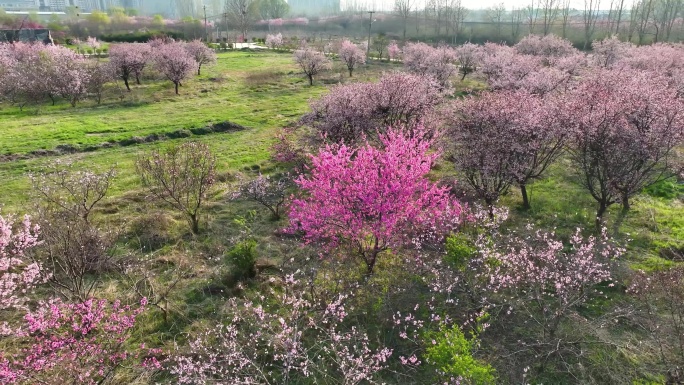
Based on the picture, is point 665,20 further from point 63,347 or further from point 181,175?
point 63,347

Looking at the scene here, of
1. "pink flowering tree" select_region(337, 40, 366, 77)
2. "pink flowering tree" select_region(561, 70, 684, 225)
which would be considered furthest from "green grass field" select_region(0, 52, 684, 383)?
"pink flowering tree" select_region(337, 40, 366, 77)

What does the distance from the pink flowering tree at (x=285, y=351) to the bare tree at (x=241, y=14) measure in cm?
9178

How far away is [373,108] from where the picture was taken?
19.3m

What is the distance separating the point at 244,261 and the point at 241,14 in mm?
101337

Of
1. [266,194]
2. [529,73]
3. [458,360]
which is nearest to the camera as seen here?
[458,360]

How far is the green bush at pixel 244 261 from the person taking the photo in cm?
1212

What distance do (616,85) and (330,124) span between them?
13.7m

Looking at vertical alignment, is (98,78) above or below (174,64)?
below

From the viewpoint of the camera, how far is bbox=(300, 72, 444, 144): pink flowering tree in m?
18.9

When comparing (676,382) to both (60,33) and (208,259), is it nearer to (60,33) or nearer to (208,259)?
(208,259)

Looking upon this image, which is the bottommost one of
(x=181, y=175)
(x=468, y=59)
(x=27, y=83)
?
(x=181, y=175)

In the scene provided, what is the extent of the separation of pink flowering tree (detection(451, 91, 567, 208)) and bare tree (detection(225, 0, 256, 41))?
87230 mm

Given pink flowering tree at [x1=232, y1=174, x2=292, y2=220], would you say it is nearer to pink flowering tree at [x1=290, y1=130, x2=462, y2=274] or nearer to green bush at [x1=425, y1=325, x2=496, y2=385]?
pink flowering tree at [x1=290, y1=130, x2=462, y2=274]

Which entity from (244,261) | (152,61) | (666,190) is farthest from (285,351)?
(152,61)
